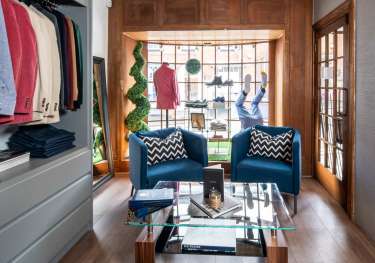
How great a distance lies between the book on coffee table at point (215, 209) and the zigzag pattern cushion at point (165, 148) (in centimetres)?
140

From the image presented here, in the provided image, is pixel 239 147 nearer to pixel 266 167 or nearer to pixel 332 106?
pixel 266 167

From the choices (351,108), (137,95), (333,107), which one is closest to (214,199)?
(351,108)

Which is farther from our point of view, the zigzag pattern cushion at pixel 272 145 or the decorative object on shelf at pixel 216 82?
the decorative object on shelf at pixel 216 82

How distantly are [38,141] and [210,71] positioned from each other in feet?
12.8

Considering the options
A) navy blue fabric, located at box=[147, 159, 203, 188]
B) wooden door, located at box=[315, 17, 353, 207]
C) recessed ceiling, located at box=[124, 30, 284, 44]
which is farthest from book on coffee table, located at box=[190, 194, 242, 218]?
recessed ceiling, located at box=[124, 30, 284, 44]

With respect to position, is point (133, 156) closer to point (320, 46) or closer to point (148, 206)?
point (148, 206)

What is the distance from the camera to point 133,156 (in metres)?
4.05

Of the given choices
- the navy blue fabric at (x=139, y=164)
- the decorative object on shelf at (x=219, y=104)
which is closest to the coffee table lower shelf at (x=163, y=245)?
the navy blue fabric at (x=139, y=164)

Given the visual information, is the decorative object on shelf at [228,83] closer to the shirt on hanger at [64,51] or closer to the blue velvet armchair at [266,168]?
the blue velvet armchair at [266,168]

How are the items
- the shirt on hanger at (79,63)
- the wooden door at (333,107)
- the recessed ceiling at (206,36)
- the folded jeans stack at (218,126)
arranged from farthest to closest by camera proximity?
the folded jeans stack at (218,126) < the recessed ceiling at (206,36) < the wooden door at (333,107) < the shirt on hanger at (79,63)

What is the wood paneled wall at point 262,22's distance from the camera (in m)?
5.15

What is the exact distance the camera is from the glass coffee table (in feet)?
7.52

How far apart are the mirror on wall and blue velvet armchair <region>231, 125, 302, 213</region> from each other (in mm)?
1823

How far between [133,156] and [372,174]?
2.24m
